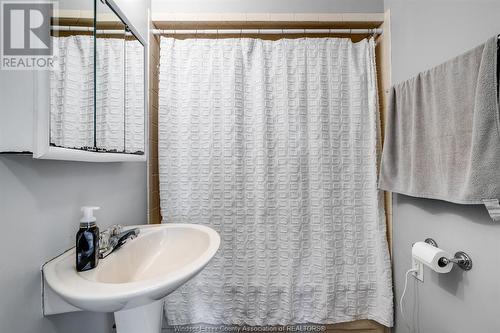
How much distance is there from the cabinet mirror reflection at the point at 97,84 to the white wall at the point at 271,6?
496mm

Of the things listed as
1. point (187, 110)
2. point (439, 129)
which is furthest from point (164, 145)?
point (439, 129)

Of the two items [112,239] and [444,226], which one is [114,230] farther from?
[444,226]

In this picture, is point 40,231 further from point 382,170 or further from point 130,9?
point 382,170

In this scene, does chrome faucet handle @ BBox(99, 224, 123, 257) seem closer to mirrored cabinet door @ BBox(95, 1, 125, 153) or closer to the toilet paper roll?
mirrored cabinet door @ BBox(95, 1, 125, 153)

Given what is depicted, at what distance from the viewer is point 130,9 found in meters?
1.13

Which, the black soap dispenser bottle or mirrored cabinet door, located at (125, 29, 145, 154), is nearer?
the black soap dispenser bottle

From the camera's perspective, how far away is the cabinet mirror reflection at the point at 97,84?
0.63 meters

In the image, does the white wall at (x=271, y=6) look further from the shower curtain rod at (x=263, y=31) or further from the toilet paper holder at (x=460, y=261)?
the toilet paper holder at (x=460, y=261)

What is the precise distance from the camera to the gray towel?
72cm

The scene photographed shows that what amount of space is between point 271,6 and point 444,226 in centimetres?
149

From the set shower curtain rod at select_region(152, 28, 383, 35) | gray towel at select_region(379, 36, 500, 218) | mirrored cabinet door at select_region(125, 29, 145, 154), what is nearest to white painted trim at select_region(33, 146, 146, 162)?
mirrored cabinet door at select_region(125, 29, 145, 154)

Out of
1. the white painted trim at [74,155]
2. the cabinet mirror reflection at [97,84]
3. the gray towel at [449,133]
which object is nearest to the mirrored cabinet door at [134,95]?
the cabinet mirror reflection at [97,84]

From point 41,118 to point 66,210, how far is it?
0.34 m

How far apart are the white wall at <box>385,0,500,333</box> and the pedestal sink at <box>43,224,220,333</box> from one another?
94 centimetres
